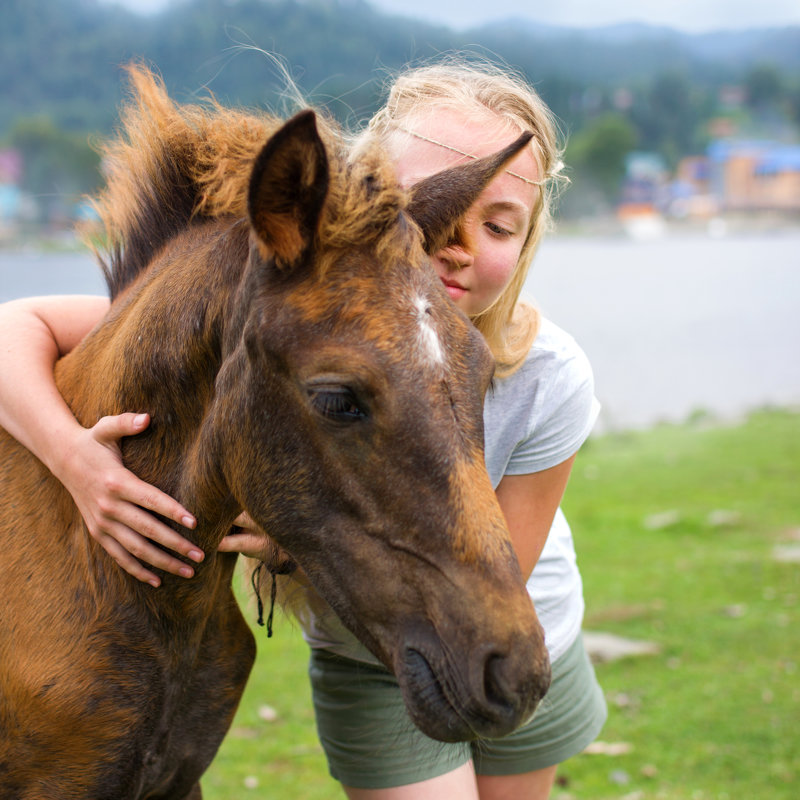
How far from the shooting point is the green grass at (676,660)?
4.54 meters

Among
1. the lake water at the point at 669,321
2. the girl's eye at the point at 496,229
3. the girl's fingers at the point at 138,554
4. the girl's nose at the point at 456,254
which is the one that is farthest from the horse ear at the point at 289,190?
the lake water at the point at 669,321

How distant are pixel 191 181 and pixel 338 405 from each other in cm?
95

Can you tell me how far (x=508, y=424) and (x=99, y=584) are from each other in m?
1.36

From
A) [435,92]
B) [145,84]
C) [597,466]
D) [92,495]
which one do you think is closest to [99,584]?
[92,495]

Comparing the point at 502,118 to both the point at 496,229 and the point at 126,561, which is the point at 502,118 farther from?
the point at 126,561

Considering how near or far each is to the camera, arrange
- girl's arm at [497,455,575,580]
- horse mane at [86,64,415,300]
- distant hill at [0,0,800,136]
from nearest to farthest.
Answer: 1. horse mane at [86,64,415,300]
2. girl's arm at [497,455,575,580]
3. distant hill at [0,0,800,136]

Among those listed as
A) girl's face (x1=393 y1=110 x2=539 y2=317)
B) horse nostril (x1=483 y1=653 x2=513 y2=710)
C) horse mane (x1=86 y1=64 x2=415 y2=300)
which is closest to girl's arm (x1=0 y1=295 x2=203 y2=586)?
horse mane (x1=86 y1=64 x2=415 y2=300)

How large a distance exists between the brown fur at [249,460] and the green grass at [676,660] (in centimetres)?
86

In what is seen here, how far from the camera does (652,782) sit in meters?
Result: 4.49

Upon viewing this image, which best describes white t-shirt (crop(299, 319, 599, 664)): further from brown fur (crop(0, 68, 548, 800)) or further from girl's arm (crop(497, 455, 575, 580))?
brown fur (crop(0, 68, 548, 800))

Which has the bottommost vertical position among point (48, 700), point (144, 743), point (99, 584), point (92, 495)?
point (144, 743)

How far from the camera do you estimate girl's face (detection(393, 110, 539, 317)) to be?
2572 mm

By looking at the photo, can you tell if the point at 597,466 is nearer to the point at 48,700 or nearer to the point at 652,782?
the point at 652,782

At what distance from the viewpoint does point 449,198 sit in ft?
6.91
